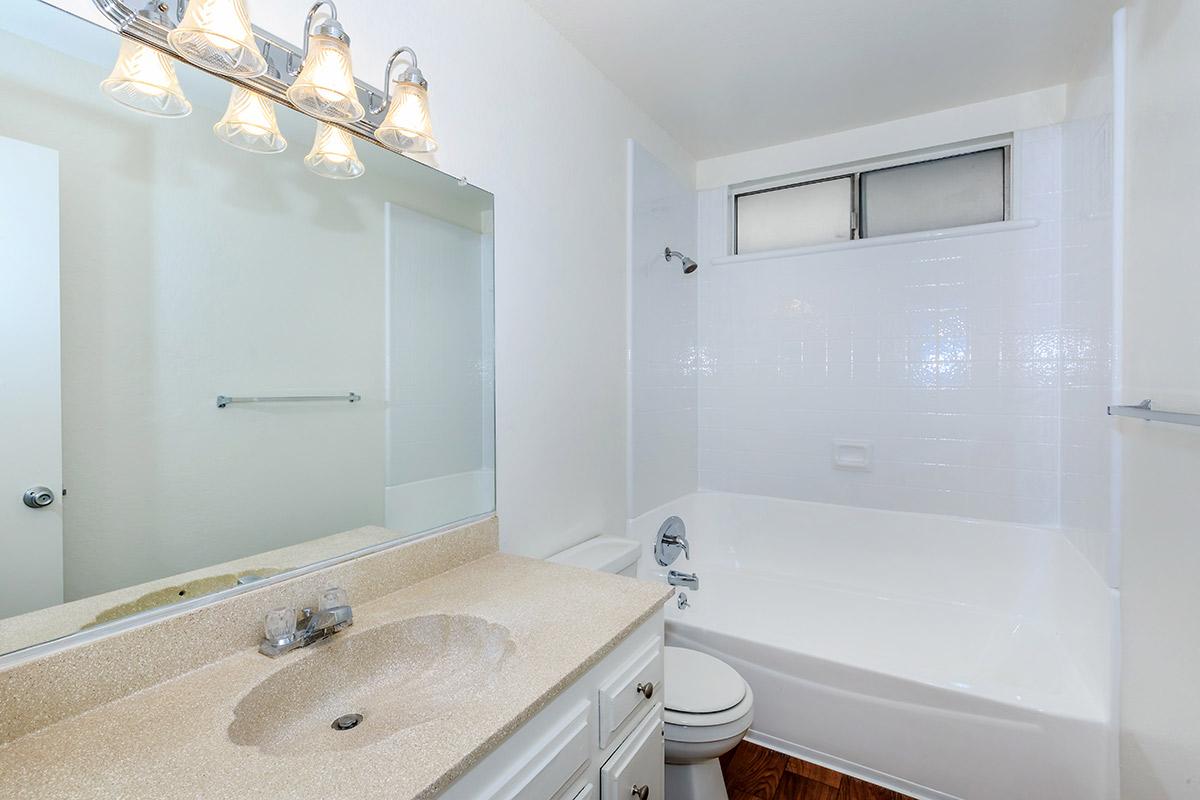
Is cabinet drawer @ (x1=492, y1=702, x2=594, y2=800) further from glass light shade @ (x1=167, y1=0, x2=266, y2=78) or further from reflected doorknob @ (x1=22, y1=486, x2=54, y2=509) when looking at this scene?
glass light shade @ (x1=167, y1=0, x2=266, y2=78)

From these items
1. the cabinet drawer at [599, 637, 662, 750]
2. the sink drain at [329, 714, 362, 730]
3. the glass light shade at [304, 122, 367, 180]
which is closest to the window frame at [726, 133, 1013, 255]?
the glass light shade at [304, 122, 367, 180]

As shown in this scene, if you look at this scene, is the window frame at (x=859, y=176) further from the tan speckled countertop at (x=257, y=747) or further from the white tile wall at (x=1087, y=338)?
the tan speckled countertop at (x=257, y=747)

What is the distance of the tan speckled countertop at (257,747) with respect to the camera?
2.16 ft

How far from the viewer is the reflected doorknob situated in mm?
807

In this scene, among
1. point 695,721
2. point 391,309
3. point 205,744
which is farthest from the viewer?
point 695,721

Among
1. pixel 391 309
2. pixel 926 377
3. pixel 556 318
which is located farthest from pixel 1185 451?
pixel 391 309

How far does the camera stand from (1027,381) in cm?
237

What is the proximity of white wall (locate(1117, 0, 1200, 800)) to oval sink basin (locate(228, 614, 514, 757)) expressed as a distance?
4.67 ft

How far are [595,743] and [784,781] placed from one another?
1219 millimetres

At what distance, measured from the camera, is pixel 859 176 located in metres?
2.79

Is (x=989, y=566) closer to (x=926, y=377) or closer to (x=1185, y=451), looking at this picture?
(x=926, y=377)

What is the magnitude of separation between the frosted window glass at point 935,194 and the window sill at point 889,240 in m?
0.09

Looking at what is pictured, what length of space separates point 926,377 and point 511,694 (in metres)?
2.42

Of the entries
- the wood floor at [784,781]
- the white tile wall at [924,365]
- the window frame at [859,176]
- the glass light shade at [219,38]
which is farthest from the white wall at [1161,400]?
the glass light shade at [219,38]
